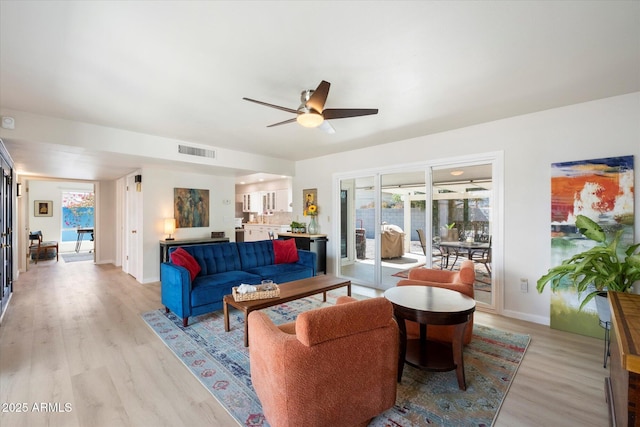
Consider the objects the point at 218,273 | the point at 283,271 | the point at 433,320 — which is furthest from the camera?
the point at 283,271

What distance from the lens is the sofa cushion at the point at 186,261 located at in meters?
3.62

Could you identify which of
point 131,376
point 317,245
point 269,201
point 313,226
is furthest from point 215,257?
point 269,201

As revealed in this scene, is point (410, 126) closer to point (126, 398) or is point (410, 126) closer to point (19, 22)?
point (19, 22)

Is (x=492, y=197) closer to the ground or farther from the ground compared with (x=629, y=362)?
farther from the ground

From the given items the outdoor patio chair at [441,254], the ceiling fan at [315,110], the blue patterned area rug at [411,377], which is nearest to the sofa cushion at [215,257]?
the blue patterned area rug at [411,377]

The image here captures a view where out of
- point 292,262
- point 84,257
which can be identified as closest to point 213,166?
point 292,262

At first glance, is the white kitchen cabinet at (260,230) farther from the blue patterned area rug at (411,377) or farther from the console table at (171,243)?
the blue patterned area rug at (411,377)

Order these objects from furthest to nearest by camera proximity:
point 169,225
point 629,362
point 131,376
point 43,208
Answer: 1. point 43,208
2. point 169,225
3. point 131,376
4. point 629,362

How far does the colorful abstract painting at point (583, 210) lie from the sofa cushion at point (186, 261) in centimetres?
444

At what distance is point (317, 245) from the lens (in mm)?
5914

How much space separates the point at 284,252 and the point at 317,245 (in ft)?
3.43

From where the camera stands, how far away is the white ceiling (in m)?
1.75

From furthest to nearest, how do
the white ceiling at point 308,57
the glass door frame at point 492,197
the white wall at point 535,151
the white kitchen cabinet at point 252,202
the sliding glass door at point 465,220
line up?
the white kitchen cabinet at point 252,202 → the sliding glass door at point 465,220 → the glass door frame at point 492,197 → the white wall at point 535,151 → the white ceiling at point 308,57

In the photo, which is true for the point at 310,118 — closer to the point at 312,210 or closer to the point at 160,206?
the point at 312,210
